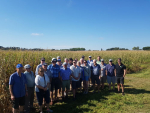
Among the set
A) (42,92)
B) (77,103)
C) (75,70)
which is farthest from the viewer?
(75,70)

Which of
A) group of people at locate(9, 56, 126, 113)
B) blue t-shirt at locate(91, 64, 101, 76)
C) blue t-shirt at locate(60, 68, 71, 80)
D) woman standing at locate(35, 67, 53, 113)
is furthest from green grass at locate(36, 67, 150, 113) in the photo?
blue t-shirt at locate(91, 64, 101, 76)

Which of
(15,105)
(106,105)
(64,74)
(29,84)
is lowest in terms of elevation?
(106,105)

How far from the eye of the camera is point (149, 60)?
63.0 ft

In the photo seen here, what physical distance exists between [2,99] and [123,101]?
543 centimetres

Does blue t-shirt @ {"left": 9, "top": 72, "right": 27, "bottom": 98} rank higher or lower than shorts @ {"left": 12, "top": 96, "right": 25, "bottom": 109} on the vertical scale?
higher

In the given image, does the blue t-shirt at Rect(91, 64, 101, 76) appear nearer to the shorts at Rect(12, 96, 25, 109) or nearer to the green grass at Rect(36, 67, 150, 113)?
the green grass at Rect(36, 67, 150, 113)

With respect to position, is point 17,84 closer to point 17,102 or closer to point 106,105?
point 17,102

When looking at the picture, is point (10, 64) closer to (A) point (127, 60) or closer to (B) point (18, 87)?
(B) point (18, 87)

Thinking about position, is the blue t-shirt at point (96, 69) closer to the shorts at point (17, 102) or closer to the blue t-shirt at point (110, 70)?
the blue t-shirt at point (110, 70)

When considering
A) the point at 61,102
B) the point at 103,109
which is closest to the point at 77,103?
the point at 61,102

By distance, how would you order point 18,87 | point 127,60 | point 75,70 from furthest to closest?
1. point 127,60
2. point 75,70
3. point 18,87

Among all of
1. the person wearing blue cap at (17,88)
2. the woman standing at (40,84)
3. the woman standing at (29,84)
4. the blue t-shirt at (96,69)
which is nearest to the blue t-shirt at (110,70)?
the blue t-shirt at (96,69)

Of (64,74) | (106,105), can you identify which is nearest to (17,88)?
(64,74)

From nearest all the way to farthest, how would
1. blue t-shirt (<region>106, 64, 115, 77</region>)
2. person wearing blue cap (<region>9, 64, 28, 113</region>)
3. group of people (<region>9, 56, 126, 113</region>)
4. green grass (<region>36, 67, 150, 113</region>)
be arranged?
person wearing blue cap (<region>9, 64, 28, 113</region>) → group of people (<region>9, 56, 126, 113</region>) → green grass (<region>36, 67, 150, 113</region>) → blue t-shirt (<region>106, 64, 115, 77</region>)
